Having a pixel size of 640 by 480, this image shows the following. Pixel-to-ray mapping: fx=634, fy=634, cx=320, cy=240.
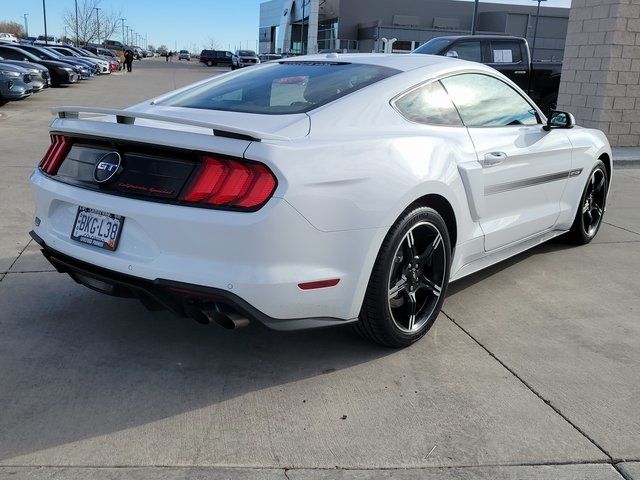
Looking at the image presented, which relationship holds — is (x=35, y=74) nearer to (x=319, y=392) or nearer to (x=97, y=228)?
(x=97, y=228)

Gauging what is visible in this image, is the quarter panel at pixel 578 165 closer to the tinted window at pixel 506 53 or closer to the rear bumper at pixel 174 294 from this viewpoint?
the rear bumper at pixel 174 294

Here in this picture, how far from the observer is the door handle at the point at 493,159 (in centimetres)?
387

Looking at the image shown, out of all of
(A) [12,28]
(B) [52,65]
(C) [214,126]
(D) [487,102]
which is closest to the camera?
(C) [214,126]

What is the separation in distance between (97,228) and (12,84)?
15.3 m

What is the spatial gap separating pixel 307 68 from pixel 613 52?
948cm

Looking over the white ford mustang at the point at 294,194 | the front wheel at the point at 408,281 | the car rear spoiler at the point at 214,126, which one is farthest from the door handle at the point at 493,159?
the car rear spoiler at the point at 214,126

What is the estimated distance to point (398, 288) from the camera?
3.43m

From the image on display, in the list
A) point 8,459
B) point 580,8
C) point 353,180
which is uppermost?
point 580,8

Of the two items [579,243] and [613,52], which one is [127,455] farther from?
[613,52]

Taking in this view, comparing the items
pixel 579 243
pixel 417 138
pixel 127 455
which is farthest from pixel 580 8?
pixel 127 455

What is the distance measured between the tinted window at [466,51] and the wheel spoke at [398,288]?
9.69 m

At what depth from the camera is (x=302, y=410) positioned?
9.61ft

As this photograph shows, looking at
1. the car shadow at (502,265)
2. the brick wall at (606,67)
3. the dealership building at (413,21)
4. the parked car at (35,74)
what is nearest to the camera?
the car shadow at (502,265)

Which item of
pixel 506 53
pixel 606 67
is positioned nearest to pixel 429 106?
pixel 606 67
